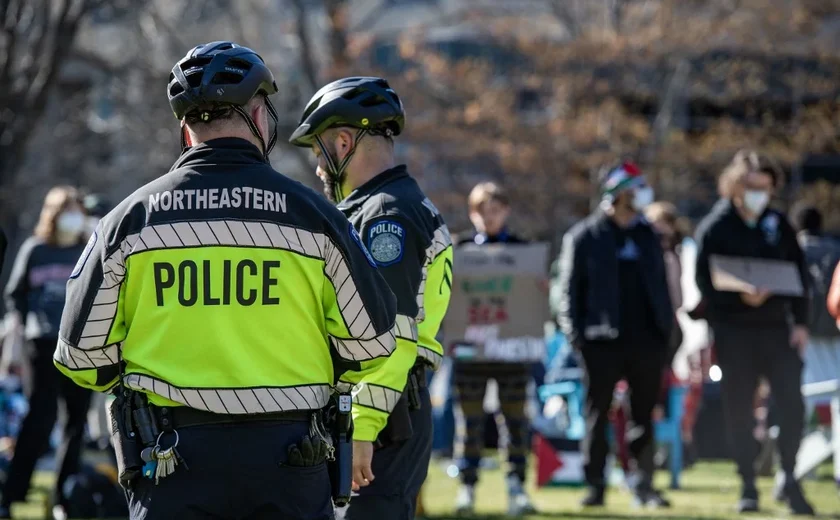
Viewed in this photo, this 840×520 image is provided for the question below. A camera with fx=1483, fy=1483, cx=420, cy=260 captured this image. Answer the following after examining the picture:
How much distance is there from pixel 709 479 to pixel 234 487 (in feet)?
31.2

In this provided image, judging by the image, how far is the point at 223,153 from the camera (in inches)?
147

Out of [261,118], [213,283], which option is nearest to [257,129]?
[261,118]

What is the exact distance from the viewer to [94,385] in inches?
152

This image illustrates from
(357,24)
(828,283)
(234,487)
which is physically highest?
(357,24)

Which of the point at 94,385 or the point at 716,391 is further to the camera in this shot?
the point at 716,391

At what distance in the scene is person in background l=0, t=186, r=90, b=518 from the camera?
30.9ft

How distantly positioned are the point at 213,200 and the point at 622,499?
7611mm

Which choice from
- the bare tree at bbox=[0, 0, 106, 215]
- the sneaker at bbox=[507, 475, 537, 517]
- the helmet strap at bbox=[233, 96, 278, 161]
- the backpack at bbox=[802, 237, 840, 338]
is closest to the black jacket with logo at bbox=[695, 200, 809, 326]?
the sneaker at bbox=[507, 475, 537, 517]

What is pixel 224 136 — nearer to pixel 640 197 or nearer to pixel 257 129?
pixel 257 129

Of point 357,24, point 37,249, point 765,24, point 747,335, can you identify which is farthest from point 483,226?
point 357,24

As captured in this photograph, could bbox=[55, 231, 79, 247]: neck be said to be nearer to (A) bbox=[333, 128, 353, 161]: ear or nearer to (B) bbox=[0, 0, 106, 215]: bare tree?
(A) bbox=[333, 128, 353, 161]: ear

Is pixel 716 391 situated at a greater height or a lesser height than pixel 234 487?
greater

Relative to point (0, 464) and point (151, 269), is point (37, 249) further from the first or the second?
point (151, 269)

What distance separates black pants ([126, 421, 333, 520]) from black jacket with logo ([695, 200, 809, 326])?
20.9 ft
